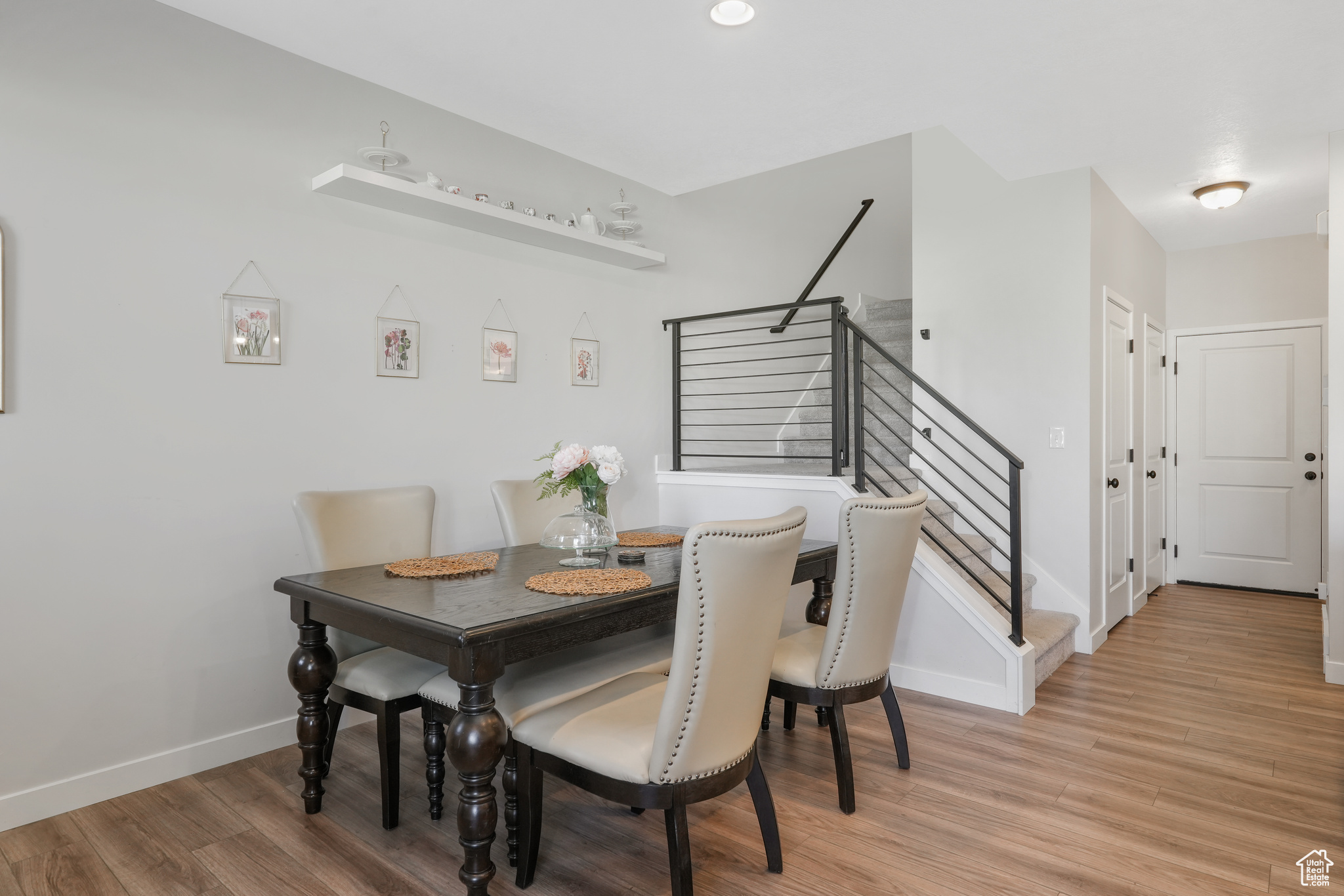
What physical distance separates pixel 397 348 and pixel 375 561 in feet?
3.13

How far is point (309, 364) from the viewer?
2.86 metres

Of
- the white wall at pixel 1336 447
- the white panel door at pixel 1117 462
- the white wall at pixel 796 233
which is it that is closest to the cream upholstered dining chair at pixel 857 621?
the white panel door at pixel 1117 462

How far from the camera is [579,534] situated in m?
2.52

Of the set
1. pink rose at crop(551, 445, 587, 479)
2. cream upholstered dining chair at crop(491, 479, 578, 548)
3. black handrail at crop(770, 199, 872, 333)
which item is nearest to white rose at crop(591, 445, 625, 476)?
pink rose at crop(551, 445, 587, 479)

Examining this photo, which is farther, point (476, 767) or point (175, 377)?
point (175, 377)

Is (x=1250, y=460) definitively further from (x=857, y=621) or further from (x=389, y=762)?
(x=389, y=762)

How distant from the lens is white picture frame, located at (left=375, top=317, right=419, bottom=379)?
307 centimetres

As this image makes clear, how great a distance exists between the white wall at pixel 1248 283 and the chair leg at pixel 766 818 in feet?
18.0

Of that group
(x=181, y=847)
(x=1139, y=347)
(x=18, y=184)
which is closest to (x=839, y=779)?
(x=181, y=847)

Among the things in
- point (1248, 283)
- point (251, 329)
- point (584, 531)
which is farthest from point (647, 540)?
point (1248, 283)

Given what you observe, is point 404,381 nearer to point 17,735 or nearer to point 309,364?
point 309,364

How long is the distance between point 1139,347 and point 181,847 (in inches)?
216

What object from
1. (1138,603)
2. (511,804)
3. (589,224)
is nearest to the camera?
(511,804)

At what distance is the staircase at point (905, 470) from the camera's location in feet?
11.9
